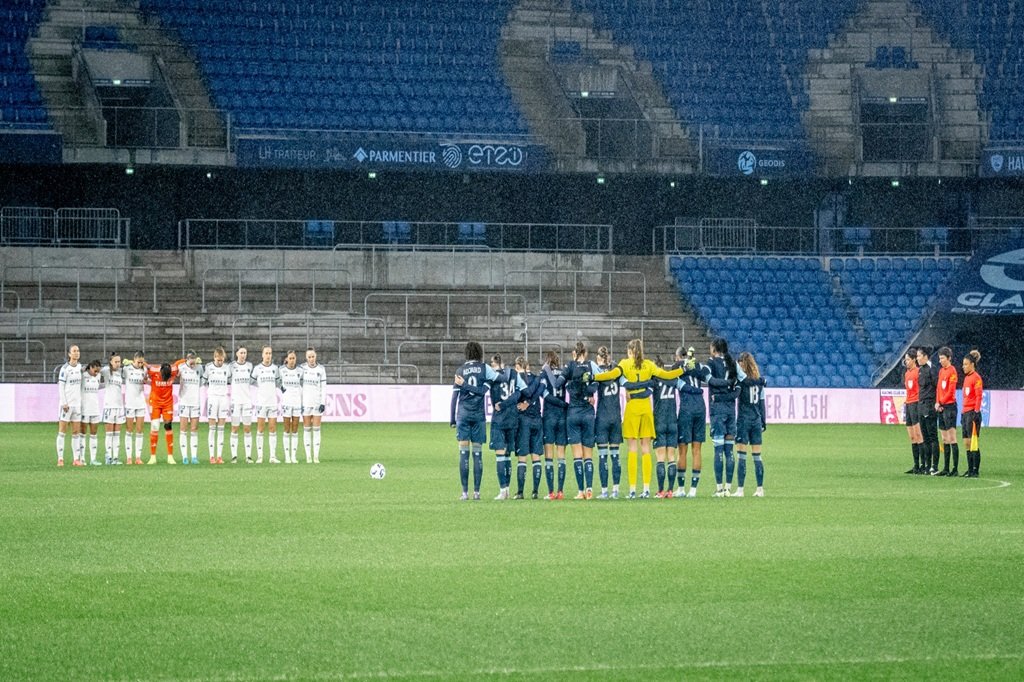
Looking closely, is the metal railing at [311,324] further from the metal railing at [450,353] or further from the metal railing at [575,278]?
the metal railing at [575,278]

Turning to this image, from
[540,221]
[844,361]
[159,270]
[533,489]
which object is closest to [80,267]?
[159,270]

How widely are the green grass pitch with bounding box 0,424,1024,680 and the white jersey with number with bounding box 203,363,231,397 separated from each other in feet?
23.4

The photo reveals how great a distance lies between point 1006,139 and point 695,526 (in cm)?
3584

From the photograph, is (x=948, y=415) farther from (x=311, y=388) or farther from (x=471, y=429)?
(x=311, y=388)

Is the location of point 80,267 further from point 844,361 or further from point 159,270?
point 844,361

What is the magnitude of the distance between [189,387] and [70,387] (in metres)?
2.33

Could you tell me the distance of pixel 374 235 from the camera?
47.9 m

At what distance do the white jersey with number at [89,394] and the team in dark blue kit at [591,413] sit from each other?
930 cm

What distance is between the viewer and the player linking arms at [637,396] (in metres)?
19.4

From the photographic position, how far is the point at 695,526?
16203 millimetres

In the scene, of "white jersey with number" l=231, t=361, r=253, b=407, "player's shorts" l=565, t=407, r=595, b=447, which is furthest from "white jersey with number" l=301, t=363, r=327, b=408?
"player's shorts" l=565, t=407, r=595, b=447

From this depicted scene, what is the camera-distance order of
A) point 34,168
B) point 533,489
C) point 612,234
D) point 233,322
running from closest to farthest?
point 533,489, point 233,322, point 34,168, point 612,234

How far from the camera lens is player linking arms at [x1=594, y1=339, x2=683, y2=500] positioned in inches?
764

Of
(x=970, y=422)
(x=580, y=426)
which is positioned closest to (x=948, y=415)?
(x=970, y=422)
